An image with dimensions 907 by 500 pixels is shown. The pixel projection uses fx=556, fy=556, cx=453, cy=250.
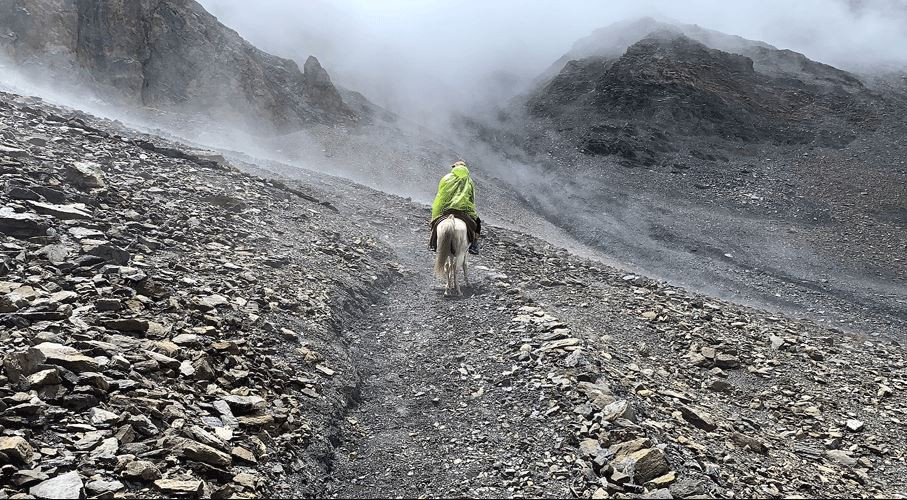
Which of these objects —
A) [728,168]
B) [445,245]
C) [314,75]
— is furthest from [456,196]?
[314,75]


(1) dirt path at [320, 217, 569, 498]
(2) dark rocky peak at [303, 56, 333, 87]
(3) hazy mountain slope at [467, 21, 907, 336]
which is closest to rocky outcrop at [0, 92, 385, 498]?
(1) dirt path at [320, 217, 569, 498]

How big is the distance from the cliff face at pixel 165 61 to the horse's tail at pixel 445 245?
1321 inches

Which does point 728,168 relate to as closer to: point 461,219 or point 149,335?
point 461,219

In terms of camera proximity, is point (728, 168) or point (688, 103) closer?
point (728, 168)

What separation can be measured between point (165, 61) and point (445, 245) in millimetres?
41181

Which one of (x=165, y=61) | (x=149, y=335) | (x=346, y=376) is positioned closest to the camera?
(x=149, y=335)

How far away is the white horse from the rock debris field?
0.50 metres

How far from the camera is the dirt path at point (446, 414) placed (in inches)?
199

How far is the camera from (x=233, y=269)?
8641mm

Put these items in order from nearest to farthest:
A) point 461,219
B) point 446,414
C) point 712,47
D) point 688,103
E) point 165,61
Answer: point 446,414, point 461,219, point 165,61, point 688,103, point 712,47

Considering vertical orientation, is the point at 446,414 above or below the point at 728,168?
below

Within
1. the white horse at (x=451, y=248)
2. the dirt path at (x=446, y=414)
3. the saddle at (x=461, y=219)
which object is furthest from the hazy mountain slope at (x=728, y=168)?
the dirt path at (x=446, y=414)

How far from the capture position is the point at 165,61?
4266 cm

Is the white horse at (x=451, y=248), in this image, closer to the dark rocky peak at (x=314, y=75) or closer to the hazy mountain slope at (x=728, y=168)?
the hazy mountain slope at (x=728, y=168)
